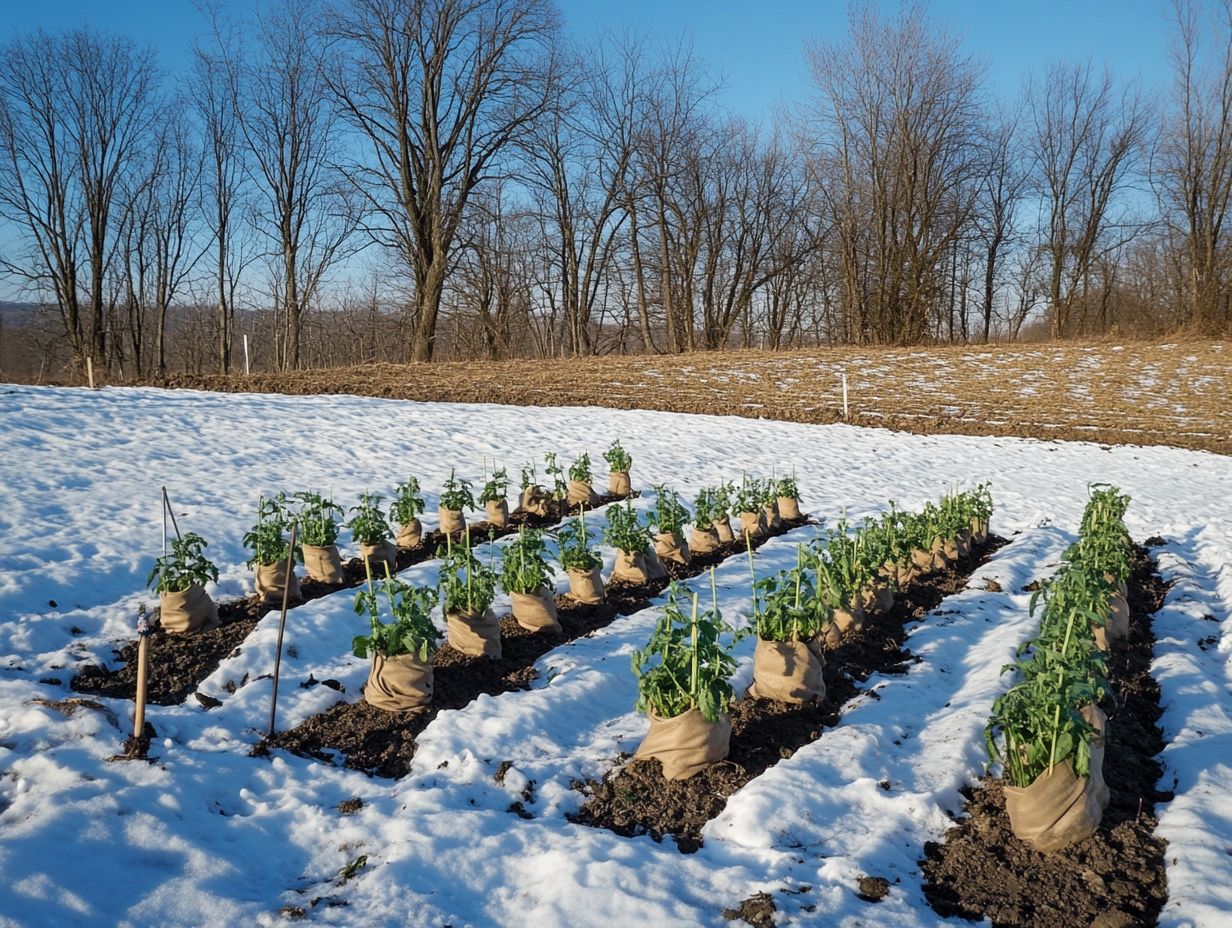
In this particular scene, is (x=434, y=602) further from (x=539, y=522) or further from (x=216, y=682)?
(x=539, y=522)

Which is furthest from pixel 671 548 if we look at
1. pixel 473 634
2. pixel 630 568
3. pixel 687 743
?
pixel 687 743

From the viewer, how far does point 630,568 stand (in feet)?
22.9

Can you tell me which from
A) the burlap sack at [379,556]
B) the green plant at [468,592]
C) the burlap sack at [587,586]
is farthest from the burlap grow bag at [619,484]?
the green plant at [468,592]

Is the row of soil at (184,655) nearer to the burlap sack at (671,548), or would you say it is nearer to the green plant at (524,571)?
the green plant at (524,571)

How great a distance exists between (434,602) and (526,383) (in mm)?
16578

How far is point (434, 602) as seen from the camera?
190 inches

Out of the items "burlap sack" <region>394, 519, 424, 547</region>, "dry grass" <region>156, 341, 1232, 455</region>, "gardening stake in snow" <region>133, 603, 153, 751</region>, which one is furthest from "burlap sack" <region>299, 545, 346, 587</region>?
"dry grass" <region>156, 341, 1232, 455</region>

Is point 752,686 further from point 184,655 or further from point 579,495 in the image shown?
point 579,495

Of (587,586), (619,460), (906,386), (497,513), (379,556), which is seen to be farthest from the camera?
(906,386)

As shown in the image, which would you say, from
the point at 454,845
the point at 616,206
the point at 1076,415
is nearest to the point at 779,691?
the point at 454,845

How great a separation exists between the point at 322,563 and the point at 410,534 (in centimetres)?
134

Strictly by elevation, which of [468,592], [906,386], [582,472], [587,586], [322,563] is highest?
[906,386]

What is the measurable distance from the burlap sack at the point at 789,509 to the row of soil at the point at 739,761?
3.82 metres

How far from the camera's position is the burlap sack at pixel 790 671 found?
4.65 meters
